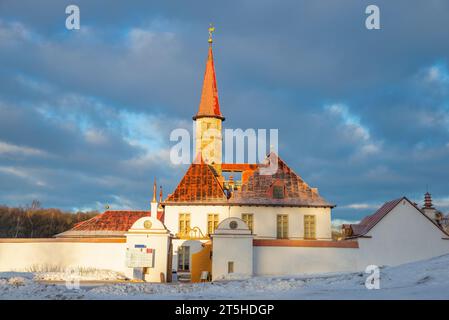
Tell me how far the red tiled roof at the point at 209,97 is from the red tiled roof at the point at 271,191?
37.2 ft

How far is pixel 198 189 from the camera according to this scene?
39969mm

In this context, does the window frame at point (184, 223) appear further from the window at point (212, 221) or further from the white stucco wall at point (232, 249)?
the white stucco wall at point (232, 249)

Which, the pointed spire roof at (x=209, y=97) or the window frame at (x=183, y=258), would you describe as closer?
the window frame at (x=183, y=258)

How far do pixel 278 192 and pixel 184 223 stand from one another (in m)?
7.22

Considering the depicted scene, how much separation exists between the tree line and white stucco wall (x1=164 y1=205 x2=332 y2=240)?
55.6 meters

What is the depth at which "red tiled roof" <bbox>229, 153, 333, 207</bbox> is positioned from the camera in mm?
38719

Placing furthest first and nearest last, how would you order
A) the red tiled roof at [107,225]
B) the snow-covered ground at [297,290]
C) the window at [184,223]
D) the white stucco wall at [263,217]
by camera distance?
the red tiled roof at [107,225] < the window at [184,223] < the white stucco wall at [263,217] < the snow-covered ground at [297,290]

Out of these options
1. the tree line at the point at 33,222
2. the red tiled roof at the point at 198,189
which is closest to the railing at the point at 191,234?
the red tiled roof at the point at 198,189

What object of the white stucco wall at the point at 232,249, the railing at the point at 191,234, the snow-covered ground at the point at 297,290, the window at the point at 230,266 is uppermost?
the railing at the point at 191,234

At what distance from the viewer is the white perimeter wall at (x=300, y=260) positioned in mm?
27781

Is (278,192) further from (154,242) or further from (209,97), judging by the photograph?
(209,97)

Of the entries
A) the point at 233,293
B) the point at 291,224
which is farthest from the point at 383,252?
the point at 233,293
